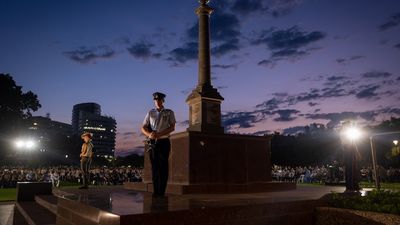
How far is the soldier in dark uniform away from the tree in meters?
52.0

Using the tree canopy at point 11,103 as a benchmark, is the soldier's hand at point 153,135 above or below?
below

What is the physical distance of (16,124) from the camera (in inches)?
2115

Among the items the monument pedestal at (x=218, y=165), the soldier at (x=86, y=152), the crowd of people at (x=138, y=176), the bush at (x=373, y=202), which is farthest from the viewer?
the crowd of people at (x=138, y=176)

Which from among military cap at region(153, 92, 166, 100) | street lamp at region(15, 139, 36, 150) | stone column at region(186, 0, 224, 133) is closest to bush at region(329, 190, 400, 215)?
military cap at region(153, 92, 166, 100)

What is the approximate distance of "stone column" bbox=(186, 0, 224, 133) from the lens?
571 inches

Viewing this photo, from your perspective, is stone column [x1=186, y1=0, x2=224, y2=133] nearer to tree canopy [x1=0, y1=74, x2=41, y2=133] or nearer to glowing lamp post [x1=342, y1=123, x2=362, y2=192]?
glowing lamp post [x1=342, y1=123, x2=362, y2=192]

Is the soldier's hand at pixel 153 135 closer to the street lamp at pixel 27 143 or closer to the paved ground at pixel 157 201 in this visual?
the paved ground at pixel 157 201

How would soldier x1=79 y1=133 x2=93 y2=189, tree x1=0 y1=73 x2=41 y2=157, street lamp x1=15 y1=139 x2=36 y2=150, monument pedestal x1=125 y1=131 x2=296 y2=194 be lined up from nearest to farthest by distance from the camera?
monument pedestal x1=125 y1=131 x2=296 y2=194 < soldier x1=79 y1=133 x2=93 y2=189 < street lamp x1=15 y1=139 x2=36 y2=150 < tree x1=0 y1=73 x2=41 y2=157

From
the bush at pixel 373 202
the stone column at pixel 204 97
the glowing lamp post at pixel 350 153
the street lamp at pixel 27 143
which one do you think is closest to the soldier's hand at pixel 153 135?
the bush at pixel 373 202

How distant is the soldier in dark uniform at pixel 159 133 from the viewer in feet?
22.8

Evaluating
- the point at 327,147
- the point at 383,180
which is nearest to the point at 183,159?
the point at 383,180

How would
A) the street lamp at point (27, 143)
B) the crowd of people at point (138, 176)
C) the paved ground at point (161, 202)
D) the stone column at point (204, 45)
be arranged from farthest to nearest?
the street lamp at point (27, 143)
the crowd of people at point (138, 176)
the stone column at point (204, 45)
the paved ground at point (161, 202)

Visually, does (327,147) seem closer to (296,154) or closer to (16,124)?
(296,154)

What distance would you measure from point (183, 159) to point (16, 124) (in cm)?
5014
